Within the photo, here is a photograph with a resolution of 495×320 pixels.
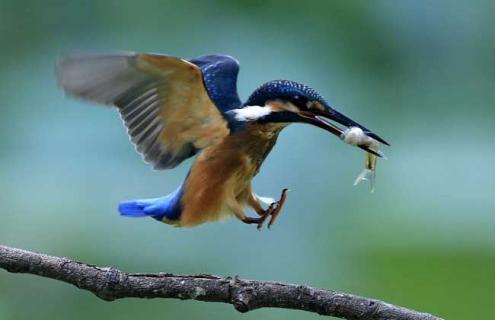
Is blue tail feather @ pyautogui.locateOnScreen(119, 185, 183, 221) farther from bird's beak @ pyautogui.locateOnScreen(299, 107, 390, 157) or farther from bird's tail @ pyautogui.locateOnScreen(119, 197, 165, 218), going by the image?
bird's beak @ pyautogui.locateOnScreen(299, 107, 390, 157)

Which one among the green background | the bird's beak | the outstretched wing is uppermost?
the bird's beak

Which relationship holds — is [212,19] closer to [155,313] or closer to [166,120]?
[155,313]

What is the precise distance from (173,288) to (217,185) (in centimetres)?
25

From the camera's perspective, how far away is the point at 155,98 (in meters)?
1.44

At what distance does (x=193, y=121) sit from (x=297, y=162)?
138 centimetres

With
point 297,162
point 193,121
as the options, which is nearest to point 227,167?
point 193,121

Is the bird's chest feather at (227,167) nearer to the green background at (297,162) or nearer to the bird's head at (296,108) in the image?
the bird's head at (296,108)

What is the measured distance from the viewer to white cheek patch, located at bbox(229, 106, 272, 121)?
4.57 feet

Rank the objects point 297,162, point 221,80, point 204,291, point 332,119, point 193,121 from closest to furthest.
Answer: point 204,291 → point 332,119 → point 193,121 → point 221,80 → point 297,162

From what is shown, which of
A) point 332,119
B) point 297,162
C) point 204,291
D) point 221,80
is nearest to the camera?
point 204,291

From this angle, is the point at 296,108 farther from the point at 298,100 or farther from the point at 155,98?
the point at 155,98

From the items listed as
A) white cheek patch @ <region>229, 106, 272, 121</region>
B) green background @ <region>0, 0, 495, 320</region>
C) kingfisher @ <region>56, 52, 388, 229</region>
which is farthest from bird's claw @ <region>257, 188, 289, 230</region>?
green background @ <region>0, 0, 495, 320</region>

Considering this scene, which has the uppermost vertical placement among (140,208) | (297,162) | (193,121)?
(193,121)

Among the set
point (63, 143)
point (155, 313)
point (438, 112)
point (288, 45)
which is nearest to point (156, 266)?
point (155, 313)
